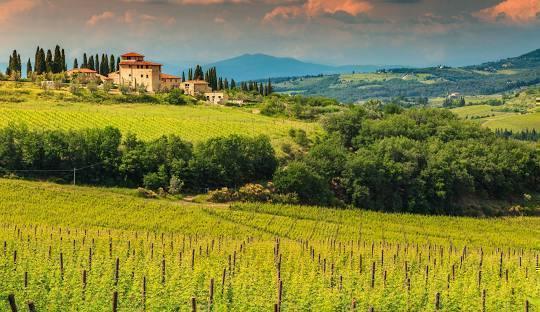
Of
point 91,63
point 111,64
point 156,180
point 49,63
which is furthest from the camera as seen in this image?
point 111,64

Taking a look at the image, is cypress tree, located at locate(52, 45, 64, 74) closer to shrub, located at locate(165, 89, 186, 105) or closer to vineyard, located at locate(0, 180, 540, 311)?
shrub, located at locate(165, 89, 186, 105)

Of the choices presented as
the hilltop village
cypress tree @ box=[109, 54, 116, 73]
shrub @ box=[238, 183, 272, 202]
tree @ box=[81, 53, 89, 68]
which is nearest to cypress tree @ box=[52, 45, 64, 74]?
the hilltop village

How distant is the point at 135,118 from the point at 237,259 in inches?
2080

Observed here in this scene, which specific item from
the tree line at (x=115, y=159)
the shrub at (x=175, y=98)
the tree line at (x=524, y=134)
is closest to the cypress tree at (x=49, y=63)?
the shrub at (x=175, y=98)

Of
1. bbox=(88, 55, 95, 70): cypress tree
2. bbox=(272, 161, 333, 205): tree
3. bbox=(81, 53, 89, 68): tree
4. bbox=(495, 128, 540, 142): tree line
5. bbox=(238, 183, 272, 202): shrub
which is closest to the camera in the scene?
bbox=(238, 183, 272, 202): shrub

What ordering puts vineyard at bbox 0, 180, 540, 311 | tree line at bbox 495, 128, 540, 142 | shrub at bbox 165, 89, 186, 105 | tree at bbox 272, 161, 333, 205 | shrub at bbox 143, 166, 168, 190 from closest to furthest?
1. vineyard at bbox 0, 180, 540, 311
2. shrub at bbox 143, 166, 168, 190
3. tree at bbox 272, 161, 333, 205
4. shrub at bbox 165, 89, 186, 105
5. tree line at bbox 495, 128, 540, 142

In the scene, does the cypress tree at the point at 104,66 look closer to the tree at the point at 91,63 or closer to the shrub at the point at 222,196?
the tree at the point at 91,63

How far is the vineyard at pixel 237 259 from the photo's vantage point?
811 inches

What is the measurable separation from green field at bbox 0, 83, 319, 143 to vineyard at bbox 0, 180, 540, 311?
19.7 metres

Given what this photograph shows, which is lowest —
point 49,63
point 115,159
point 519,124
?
point 519,124

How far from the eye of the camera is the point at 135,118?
262 ft

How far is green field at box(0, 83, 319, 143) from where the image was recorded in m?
73.2

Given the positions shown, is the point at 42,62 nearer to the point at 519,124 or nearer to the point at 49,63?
the point at 49,63

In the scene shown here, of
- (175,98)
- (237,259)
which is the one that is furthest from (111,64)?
(237,259)
